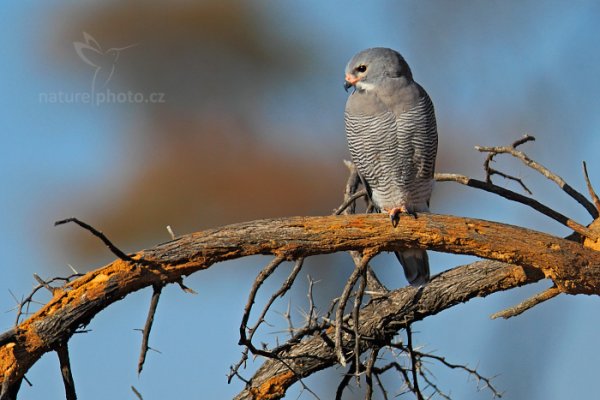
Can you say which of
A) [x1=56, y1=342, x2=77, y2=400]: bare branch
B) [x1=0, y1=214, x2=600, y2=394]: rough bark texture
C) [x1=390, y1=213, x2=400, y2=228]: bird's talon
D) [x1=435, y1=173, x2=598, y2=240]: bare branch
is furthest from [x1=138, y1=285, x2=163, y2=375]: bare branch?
[x1=435, y1=173, x2=598, y2=240]: bare branch

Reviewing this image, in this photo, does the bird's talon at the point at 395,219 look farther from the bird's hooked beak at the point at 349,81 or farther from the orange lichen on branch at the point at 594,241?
the bird's hooked beak at the point at 349,81

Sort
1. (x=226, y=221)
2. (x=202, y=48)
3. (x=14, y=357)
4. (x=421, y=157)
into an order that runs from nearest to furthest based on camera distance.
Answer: (x=14, y=357)
(x=421, y=157)
(x=226, y=221)
(x=202, y=48)

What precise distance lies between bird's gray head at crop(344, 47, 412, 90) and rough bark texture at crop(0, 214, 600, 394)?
4.34ft

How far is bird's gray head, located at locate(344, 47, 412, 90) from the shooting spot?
5.04 meters

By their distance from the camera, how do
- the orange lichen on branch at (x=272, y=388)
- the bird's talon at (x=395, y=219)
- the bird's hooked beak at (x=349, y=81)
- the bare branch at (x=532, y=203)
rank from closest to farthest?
the bird's talon at (x=395, y=219) → the bare branch at (x=532, y=203) → the orange lichen on branch at (x=272, y=388) → the bird's hooked beak at (x=349, y=81)

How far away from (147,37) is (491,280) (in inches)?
342

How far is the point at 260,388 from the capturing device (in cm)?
422

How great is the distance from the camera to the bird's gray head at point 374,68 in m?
5.04

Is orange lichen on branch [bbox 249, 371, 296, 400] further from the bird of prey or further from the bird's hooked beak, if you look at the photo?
the bird's hooked beak

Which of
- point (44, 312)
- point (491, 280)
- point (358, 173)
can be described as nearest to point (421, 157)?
point (358, 173)

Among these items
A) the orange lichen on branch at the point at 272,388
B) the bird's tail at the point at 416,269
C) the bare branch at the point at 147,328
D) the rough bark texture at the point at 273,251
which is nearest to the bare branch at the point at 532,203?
the rough bark texture at the point at 273,251

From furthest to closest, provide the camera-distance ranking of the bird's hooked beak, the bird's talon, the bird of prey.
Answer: the bird's hooked beak
the bird of prey
the bird's talon

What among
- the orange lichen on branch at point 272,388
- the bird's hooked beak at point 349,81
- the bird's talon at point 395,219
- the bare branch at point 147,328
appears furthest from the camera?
the bird's hooked beak at point 349,81

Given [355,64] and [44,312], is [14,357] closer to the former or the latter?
[44,312]
